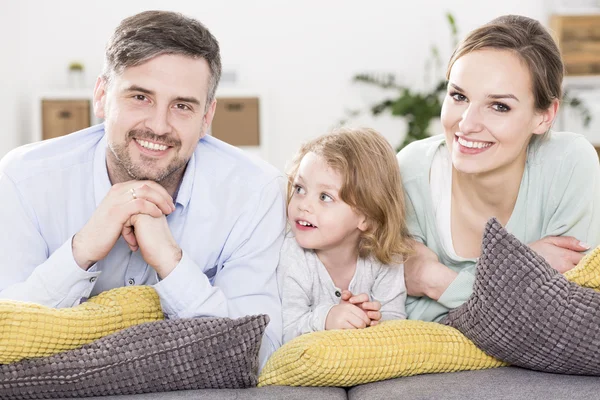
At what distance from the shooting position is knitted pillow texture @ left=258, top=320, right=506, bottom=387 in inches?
61.6

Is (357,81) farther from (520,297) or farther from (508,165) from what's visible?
(520,297)

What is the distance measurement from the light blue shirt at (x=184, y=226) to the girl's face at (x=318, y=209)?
0.05m

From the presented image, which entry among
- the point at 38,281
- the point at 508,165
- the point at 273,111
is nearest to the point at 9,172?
the point at 38,281

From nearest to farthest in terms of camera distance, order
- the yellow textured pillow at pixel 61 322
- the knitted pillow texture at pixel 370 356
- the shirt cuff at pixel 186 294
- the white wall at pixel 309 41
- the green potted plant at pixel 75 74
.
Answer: the yellow textured pillow at pixel 61 322, the knitted pillow texture at pixel 370 356, the shirt cuff at pixel 186 294, the green potted plant at pixel 75 74, the white wall at pixel 309 41

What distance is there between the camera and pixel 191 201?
76.7 inches

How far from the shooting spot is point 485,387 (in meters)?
1.51

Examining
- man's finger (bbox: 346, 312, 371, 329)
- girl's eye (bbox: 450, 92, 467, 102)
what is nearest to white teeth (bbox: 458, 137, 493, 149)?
girl's eye (bbox: 450, 92, 467, 102)

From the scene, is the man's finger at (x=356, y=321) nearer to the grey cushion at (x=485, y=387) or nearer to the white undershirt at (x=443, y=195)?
the grey cushion at (x=485, y=387)

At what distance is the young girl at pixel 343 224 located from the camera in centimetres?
198

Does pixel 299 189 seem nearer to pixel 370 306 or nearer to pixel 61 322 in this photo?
pixel 370 306

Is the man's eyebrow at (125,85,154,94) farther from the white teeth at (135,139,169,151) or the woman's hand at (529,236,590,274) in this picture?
the woman's hand at (529,236,590,274)

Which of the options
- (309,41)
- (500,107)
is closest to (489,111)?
(500,107)

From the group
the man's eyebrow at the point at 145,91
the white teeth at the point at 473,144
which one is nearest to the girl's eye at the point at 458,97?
the white teeth at the point at 473,144

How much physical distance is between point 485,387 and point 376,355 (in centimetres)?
23
